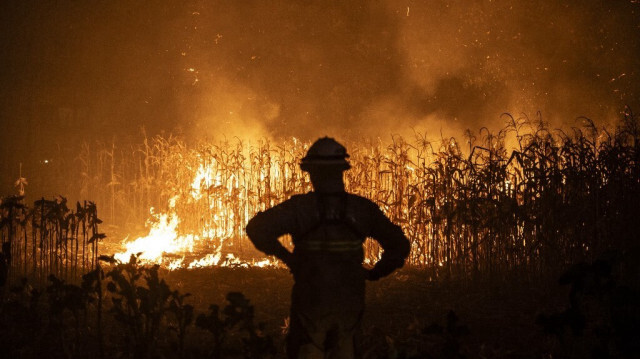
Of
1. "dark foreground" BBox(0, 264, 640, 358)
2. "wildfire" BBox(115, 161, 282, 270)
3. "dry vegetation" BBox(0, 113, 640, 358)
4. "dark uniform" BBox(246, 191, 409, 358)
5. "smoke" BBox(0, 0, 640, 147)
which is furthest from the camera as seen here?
"smoke" BBox(0, 0, 640, 147)

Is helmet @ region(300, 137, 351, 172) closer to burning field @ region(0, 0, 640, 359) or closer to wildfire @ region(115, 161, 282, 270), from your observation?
burning field @ region(0, 0, 640, 359)

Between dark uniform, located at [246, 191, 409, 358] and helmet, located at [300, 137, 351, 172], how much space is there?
0.21m

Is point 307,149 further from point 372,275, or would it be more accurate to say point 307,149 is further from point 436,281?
point 372,275

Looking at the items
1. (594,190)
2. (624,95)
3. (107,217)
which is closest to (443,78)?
(624,95)

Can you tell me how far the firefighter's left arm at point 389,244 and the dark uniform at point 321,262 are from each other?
106 mm

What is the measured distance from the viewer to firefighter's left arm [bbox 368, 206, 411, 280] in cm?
397

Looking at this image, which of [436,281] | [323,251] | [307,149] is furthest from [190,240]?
[323,251]

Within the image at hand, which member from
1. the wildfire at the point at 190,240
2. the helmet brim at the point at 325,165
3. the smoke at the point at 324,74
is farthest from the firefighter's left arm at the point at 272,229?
the smoke at the point at 324,74

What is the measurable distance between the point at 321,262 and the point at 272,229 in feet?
1.32

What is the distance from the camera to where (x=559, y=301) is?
752 cm

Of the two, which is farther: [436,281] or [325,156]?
[436,281]

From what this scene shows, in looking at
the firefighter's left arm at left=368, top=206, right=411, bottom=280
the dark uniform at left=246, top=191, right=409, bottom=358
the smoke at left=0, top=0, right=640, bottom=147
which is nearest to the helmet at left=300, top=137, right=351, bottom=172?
the dark uniform at left=246, top=191, right=409, bottom=358

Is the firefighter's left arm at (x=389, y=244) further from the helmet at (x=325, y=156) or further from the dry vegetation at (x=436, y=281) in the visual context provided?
the dry vegetation at (x=436, y=281)

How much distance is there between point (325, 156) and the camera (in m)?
3.85
